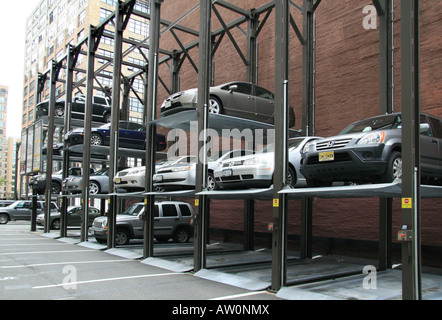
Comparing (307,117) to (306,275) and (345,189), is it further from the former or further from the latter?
(345,189)

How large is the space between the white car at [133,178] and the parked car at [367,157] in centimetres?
608

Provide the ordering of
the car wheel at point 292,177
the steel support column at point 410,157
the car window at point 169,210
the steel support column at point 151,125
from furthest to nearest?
the car window at point 169,210 → the steel support column at point 151,125 → the car wheel at point 292,177 → the steel support column at point 410,157

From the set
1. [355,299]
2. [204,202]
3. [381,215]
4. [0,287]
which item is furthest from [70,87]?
[355,299]

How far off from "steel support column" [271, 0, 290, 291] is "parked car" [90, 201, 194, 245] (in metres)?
6.98

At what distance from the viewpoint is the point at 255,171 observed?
30.5 ft

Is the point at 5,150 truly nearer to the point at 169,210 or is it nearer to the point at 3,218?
the point at 3,218

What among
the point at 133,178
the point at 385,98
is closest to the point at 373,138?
the point at 385,98

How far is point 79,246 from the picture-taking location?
1565cm

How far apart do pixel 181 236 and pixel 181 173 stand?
5.22m

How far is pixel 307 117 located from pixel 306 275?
5113 mm

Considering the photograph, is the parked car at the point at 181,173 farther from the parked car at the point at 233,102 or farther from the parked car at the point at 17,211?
the parked car at the point at 17,211

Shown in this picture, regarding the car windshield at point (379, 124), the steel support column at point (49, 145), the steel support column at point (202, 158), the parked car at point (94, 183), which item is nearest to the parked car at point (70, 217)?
the steel support column at point (49, 145)

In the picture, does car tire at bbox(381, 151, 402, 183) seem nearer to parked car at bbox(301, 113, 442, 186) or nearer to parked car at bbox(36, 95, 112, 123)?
parked car at bbox(301, 113, 442, 186)

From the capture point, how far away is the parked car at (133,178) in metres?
13.6
